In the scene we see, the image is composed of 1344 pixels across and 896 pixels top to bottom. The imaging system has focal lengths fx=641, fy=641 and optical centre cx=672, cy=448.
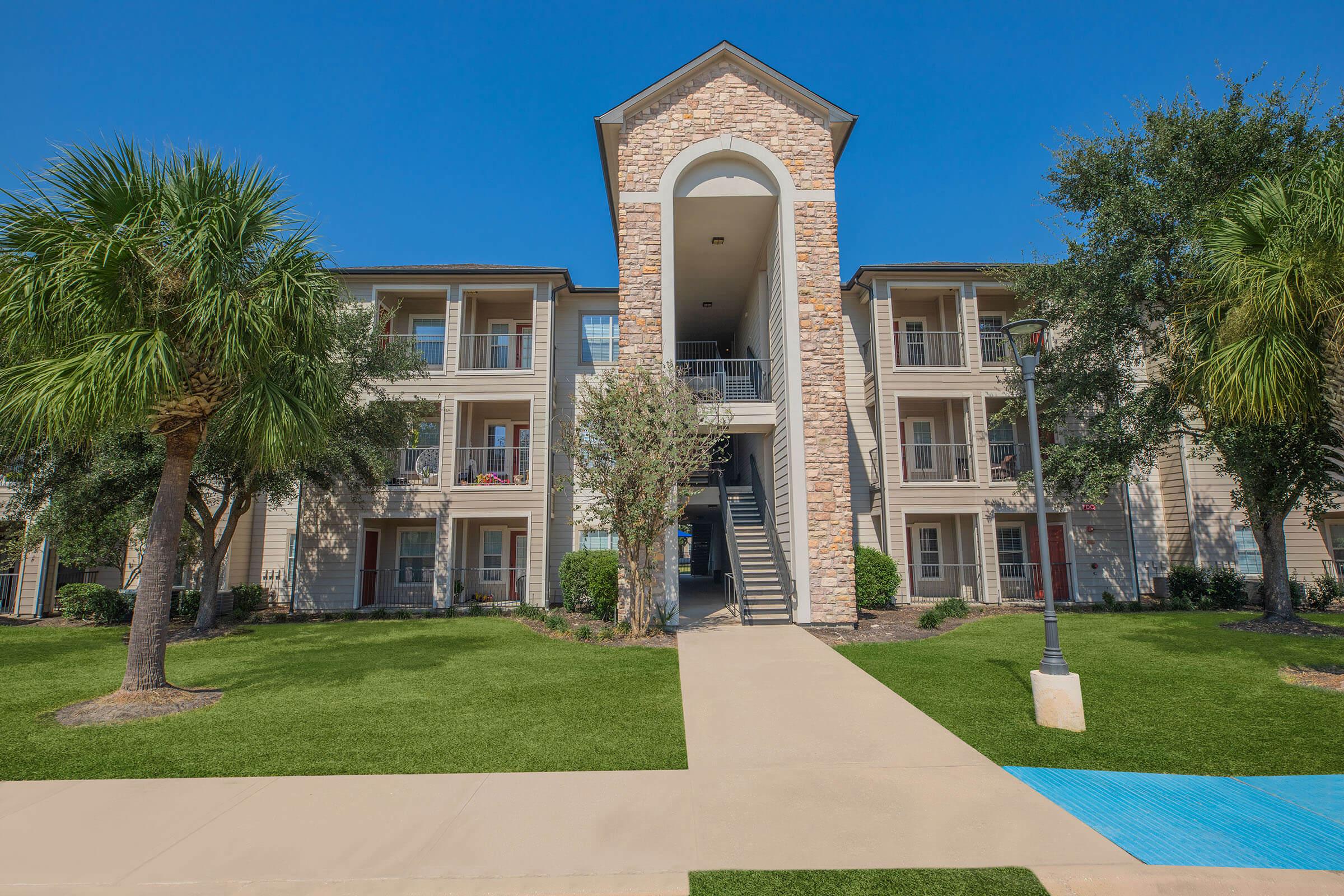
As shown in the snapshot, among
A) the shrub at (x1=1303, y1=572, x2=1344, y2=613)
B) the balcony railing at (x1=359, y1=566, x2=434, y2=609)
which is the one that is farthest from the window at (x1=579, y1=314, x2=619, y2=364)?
the shrub at (x1=1303, y1=572, x2=1344, y2=613)

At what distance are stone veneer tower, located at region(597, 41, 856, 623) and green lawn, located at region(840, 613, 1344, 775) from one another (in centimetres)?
282

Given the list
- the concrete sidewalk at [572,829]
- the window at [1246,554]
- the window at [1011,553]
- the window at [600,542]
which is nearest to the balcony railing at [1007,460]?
the window at [1011,553]

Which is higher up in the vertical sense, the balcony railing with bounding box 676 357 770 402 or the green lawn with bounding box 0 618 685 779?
the balcony railing with bounding box 676 357 770 402

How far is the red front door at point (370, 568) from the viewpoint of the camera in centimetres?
1811

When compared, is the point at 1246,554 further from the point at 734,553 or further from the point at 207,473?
the point at 207,473

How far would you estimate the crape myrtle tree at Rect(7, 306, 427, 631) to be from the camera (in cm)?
1249

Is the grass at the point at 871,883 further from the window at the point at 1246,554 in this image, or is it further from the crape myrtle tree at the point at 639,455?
the window at the point at 1246,554

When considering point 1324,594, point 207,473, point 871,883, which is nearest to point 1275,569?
point 1324,594

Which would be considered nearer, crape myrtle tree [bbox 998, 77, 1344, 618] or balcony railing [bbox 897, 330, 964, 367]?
crape myrtle tree [bbox 998, 77, 1344, 618]

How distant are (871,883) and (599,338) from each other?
17339 mm

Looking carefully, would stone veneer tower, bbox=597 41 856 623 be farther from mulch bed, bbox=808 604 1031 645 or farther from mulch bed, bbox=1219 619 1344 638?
mulch bed, bbox=1219 619 1344 638

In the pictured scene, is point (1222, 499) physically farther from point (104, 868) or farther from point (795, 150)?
point (104, 868)

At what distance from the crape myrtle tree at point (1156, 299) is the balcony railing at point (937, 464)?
3448 millimetres

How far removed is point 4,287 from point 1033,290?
17439mm
